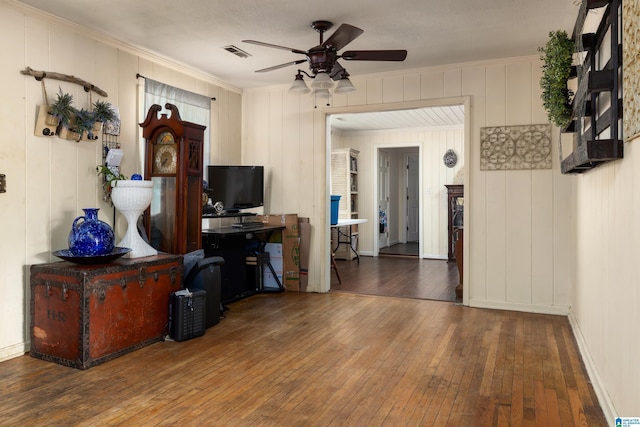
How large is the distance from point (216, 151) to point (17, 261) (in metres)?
2.65

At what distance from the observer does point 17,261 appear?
11.1 ft

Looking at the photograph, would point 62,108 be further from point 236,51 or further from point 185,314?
point 185,314

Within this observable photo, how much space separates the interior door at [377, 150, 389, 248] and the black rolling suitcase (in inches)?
229

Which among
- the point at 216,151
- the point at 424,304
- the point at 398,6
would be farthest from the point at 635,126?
the point at 216,151

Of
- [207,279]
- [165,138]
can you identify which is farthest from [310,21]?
[207,279]

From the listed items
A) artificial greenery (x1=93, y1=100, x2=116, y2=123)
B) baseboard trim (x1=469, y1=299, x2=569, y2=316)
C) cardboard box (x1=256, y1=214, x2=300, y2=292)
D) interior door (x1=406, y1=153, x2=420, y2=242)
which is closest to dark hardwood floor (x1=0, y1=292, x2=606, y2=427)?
baseboard trim (x1=469, y1=299, x2=569, y2=316)

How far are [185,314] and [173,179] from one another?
128 centimetres

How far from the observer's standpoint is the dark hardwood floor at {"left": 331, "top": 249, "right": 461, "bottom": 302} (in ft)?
18.4

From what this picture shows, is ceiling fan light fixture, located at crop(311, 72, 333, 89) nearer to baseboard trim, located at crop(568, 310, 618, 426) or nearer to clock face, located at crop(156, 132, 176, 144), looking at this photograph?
clock face, located at crop(156, 132, 176, 144)

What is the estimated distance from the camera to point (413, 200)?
Answer: 11.5 meters

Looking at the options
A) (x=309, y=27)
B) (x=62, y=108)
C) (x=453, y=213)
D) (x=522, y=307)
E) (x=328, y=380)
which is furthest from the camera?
(x=453, y=213)

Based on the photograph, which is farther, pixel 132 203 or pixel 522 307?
pixel 522 307

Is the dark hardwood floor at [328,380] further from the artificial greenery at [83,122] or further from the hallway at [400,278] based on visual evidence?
the artificial greenery at [83,122]

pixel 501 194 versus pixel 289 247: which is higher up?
pixel 501 194
